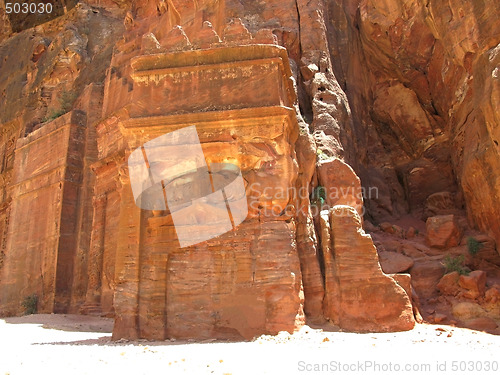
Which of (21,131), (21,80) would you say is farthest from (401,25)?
(21,80)

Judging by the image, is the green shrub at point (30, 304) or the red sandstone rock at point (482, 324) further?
the green shrub at point (30, 304)

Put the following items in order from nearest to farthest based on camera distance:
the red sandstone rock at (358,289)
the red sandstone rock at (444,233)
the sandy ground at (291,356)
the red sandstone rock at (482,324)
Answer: the sandy ground at (291,356)
the red sandstone rock at (358,289)
the red sandstone rock at (482,324)
the red sandstone rock at (444,233)

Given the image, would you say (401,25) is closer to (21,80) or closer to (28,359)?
(28,359)

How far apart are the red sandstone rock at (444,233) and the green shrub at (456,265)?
1.10 meters

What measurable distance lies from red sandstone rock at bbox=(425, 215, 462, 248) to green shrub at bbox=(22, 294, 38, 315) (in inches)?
507

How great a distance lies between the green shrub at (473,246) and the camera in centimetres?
1148

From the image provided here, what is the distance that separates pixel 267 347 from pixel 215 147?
145 inches

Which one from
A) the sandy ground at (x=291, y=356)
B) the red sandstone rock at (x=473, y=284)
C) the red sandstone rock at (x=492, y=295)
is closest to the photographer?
the sandy ground at (x=291, y=356)

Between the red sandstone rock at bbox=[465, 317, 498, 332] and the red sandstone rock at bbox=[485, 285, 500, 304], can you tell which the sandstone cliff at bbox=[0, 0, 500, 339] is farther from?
the red sandstone rock at bbox=[465, 317, 498, 332]

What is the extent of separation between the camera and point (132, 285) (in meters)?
7.84

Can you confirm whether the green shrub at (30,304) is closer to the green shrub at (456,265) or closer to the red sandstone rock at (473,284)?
the green shrub at (456,265)

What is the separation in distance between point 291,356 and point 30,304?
13.3m

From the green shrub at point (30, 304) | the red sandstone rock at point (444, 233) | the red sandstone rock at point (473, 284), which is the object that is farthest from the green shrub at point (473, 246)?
the green shrub at point (30, 304)

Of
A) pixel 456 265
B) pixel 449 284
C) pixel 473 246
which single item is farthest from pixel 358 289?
pixel 473 246
